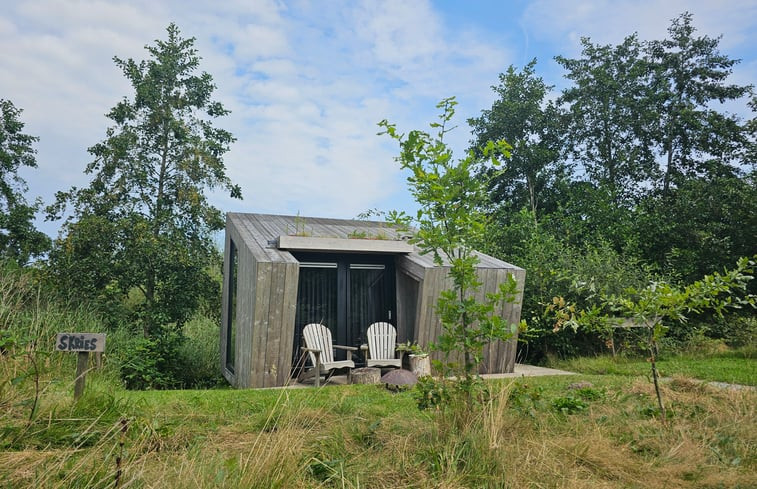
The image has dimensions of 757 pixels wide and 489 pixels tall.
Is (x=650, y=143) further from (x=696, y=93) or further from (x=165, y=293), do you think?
(x=165, y=293)

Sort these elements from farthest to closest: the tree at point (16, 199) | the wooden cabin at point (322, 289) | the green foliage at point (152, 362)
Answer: the tree at point (16, 199), the green foliage at point (152, 362), the wooden cabin at point (322, 289)

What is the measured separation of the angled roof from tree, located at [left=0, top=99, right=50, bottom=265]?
7029 millimetres

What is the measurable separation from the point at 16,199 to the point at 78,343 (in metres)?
11.7

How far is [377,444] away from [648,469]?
→ 4.48ft

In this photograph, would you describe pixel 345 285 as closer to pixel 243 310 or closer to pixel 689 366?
pixel 243 310

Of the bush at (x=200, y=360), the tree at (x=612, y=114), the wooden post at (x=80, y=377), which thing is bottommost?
the bush at (x=200, y=360)

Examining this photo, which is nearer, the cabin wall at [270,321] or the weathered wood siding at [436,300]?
Result: the cabin wall at [270,321]

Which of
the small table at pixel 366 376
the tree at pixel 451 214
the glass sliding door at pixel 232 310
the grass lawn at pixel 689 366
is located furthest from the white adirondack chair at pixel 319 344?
the tree at pixel 451 214

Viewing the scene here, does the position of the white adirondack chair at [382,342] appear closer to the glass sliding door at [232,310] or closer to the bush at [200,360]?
the glass sliding door at [232,310]

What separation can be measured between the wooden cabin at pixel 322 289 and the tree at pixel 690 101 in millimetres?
11045

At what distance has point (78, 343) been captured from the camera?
368cm

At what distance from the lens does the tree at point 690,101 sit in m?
15.4

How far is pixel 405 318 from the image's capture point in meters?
7.98

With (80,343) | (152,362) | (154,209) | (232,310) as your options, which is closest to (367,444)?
(80,343)
